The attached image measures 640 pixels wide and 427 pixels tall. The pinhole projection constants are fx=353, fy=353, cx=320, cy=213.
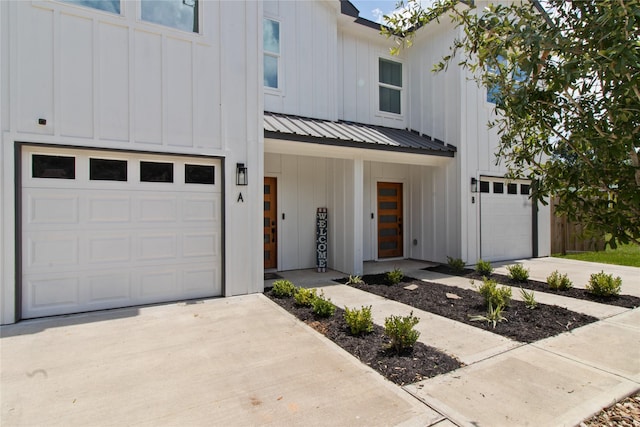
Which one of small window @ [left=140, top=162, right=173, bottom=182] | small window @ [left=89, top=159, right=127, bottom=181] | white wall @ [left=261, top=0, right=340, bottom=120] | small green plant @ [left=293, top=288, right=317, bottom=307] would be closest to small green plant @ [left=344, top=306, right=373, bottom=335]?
small green plant @ [left=293, top=288, right=317, bottom=307]

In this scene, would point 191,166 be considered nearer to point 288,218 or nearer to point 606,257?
point 288,218

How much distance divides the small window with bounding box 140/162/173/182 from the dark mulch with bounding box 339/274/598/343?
13.4 ft

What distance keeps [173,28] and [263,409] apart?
19.1ft

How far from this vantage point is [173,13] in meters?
5.88

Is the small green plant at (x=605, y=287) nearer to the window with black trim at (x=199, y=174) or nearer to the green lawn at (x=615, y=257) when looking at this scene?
the green lawn at (x=615, y=257)

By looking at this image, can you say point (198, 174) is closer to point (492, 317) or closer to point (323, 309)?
point (323, 309)

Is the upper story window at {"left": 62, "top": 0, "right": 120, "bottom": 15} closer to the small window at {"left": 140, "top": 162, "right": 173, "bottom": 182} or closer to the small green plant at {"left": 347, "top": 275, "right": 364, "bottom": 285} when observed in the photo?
the small window at {"left": 140, "top": 162, "right": 173, "bottom": 182}

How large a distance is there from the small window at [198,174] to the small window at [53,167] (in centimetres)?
159

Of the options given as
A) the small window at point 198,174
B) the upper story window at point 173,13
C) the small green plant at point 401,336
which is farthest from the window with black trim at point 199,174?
the small green plant at point 401,336

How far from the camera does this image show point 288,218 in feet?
29.0

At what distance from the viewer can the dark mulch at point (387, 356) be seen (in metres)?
3.40

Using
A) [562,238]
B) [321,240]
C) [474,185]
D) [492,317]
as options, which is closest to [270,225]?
[321,240]

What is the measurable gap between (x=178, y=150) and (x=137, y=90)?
3.52 feet

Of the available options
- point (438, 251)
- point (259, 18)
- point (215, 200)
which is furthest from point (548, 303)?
point (259, 18)
